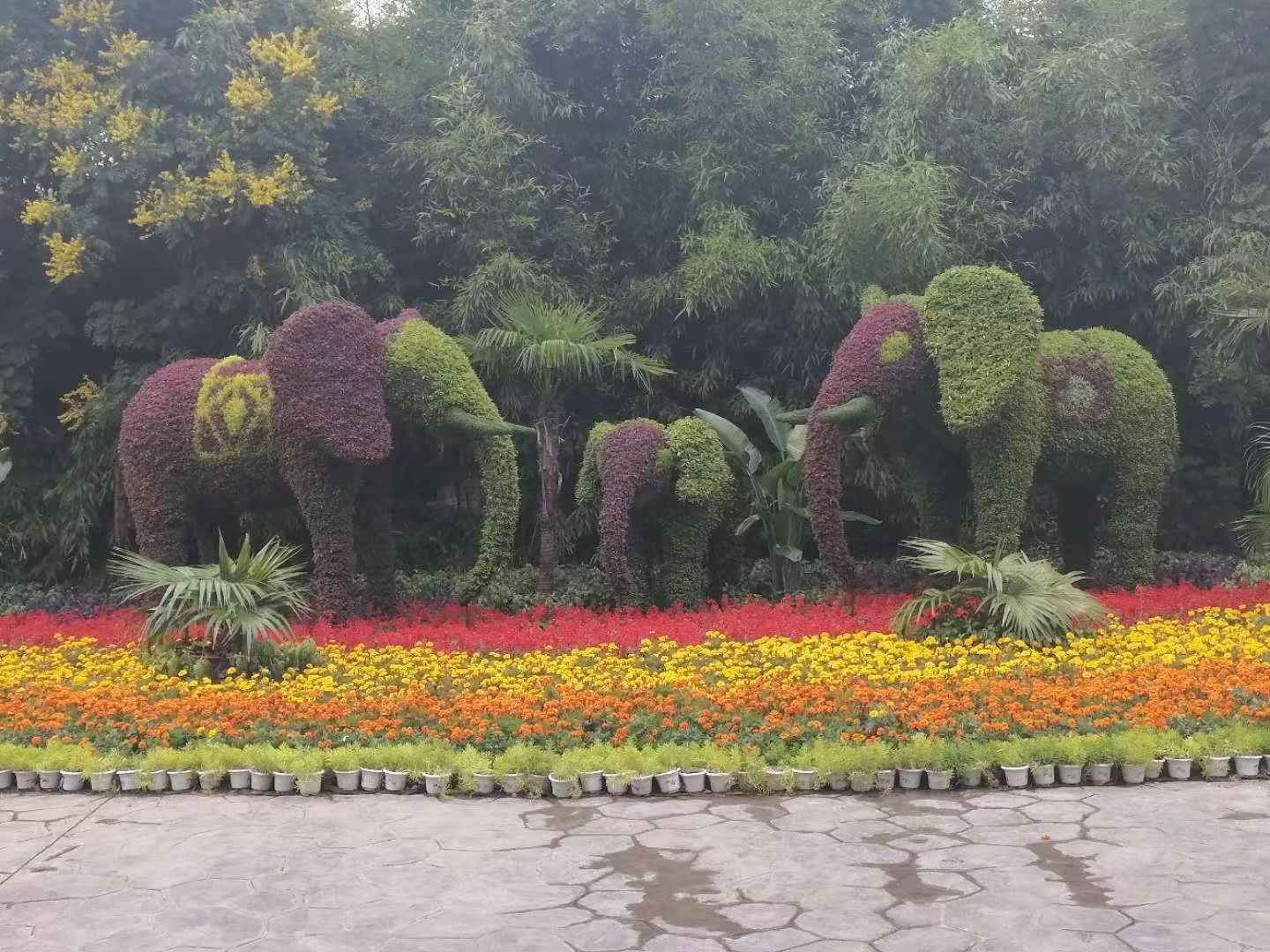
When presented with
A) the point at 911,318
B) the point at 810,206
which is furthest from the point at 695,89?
the point at 911,318

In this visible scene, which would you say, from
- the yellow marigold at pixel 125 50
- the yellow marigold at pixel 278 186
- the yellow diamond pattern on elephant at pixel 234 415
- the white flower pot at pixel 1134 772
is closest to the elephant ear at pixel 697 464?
the yellow diamond pattern on elephant at pixel 234 415

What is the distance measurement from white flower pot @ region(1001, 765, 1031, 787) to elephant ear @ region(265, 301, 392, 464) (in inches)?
225

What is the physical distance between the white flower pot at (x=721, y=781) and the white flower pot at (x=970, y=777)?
38.0 inches

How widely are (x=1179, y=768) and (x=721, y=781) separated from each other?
6.46 feet

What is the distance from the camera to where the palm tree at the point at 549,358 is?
11594 mm

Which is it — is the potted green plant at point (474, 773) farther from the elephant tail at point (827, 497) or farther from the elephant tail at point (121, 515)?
the elephant tail at point (121, 515)

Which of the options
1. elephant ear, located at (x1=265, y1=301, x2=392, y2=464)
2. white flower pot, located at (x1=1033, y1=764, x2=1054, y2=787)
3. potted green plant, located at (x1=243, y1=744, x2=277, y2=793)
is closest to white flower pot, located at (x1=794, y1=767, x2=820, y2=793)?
white flower pot, located at (x1=1033, y1=764, x2=1054, y2=787)

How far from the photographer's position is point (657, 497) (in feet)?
35.3

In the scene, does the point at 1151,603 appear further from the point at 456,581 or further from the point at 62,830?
the point at 62,830

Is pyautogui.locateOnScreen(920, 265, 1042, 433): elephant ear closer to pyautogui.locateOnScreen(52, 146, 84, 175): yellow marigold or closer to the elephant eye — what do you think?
the elephant eye

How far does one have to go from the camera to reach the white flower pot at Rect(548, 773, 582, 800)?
5832 mm

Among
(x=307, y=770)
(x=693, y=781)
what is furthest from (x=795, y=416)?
(x=307, y=770)

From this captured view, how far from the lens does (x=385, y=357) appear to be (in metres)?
10.3

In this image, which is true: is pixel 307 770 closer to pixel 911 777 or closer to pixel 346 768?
pixel 346 768
